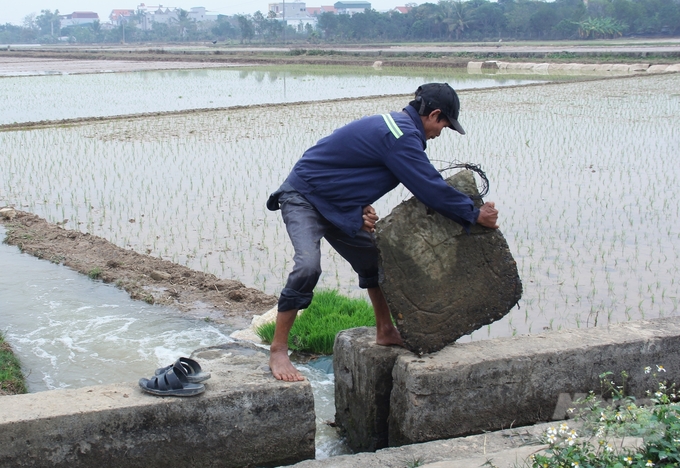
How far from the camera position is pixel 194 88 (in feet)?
68.0

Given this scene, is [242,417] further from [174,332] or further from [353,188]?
[174,332]

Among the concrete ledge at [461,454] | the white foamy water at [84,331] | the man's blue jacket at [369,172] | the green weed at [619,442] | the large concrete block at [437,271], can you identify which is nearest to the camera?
the green weed at [619,442]

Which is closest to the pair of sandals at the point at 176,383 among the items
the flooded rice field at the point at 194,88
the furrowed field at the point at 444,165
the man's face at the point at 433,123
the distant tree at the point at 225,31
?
the man's face at the point at 433,123

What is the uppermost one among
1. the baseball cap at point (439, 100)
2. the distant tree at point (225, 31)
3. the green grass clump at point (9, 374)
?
the distant tree at point (225, 31)

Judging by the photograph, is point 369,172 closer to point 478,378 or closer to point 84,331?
point 478,378

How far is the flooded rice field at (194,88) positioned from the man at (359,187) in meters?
12.1

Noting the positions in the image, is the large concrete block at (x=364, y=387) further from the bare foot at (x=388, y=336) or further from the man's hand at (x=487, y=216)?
the man's hand at (x=487, y=216)

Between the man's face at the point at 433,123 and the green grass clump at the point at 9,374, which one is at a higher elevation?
the man's face at the point at 433,123

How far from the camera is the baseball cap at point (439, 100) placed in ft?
9.45

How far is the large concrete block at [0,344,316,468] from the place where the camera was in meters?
2.44

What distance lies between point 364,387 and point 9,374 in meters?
1.73

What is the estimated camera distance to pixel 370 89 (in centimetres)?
1916

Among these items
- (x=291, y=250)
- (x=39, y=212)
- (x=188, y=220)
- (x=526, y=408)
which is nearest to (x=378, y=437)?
(x=526, y=408)

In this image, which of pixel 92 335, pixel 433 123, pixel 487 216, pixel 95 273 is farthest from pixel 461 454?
pixel 95 273
